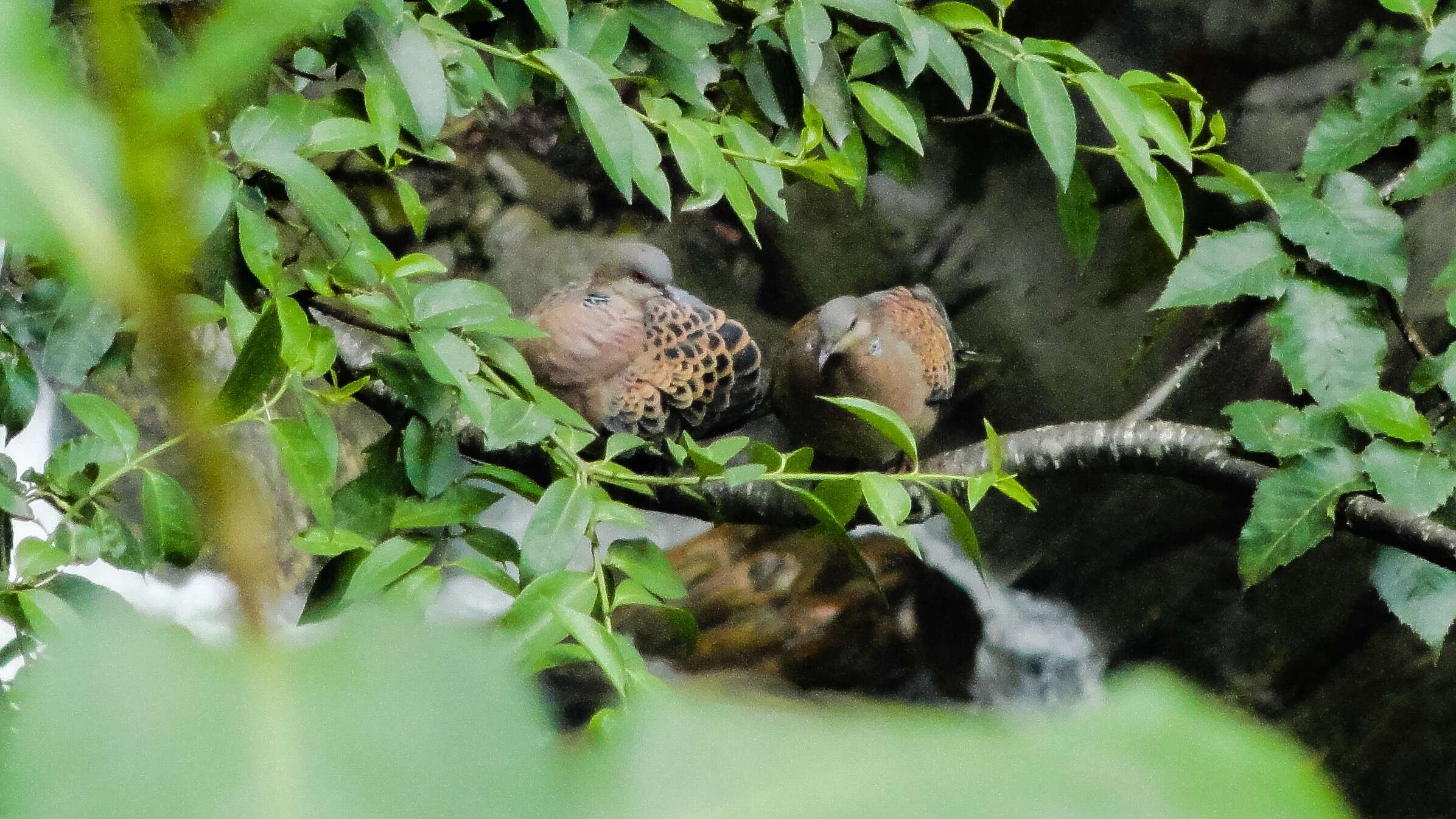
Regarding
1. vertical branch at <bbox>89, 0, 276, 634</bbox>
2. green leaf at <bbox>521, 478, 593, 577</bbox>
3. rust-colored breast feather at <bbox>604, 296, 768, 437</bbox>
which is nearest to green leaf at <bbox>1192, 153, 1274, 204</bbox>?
rust-colored breast feather at <bbox>604, 296, 768, 437</bbox>

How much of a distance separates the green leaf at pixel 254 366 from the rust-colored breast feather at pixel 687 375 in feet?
3.34

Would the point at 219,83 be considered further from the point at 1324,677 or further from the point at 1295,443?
the point at 1324,677

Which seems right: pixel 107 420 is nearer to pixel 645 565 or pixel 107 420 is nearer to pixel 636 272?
pixel 645 565

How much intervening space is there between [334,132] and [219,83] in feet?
2.00

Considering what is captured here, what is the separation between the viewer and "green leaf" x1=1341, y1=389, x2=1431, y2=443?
2.79 feet

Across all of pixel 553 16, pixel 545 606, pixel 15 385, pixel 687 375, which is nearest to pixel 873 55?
pixel 553 16

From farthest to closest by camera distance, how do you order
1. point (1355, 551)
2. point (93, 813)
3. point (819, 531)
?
point (1355, 551) < point (819, 531) < point (93, 813)

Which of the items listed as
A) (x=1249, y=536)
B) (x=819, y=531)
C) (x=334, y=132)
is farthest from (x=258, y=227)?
(x=1249, y=536)

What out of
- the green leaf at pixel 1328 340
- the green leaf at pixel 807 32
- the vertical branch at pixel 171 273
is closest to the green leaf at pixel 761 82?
the green leaf at pixel 807 32

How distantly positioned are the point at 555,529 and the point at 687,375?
0.73m

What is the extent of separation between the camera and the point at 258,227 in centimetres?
63

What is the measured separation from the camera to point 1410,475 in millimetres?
844

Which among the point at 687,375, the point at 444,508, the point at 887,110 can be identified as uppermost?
the point at 887,110

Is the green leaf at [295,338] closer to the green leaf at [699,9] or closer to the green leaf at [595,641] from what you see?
the green leaf at [595,641]
